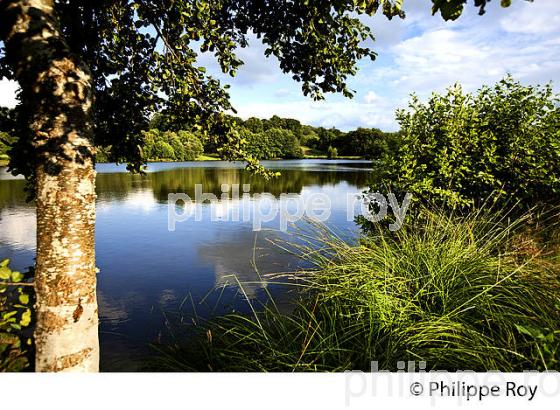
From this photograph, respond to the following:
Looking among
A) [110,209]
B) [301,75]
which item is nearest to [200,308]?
[301,75]

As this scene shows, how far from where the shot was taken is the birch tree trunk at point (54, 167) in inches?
111

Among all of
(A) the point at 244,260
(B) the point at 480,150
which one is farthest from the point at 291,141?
(B) the point at 480,150

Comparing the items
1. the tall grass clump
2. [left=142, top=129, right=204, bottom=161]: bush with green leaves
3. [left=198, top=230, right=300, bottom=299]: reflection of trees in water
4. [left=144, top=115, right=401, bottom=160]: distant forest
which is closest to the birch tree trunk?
the tall grass clump

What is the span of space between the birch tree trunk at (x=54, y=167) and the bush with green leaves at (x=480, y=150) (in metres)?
A: 7.07

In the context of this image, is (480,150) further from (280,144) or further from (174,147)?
(280,144)

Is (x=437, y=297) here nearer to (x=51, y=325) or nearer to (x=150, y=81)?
(x=51, y=325)

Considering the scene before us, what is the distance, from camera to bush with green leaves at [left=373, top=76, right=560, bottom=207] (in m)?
8.65

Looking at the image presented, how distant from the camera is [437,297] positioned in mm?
4203

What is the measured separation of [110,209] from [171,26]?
1831 centimetres

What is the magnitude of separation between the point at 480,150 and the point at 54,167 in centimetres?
936

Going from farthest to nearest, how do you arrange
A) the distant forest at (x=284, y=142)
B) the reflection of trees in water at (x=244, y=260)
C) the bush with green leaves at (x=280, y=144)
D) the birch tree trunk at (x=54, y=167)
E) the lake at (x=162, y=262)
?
the bush with green leaves at (x=280, y=144) < the distant forest at (x=284, y=142) < the reflection of trees in water at (x=244, y=260) < the lake at (x=162, y=262) < the birch tree trunk at (x=54, y=167)

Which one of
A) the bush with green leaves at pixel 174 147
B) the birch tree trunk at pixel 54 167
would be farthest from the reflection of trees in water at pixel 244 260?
the bush with green leaves at pixel 174 147

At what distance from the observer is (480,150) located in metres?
8.95

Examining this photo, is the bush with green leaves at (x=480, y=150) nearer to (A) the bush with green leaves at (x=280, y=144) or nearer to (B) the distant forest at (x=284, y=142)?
(B) the distant forest at (x=284, y=142)
